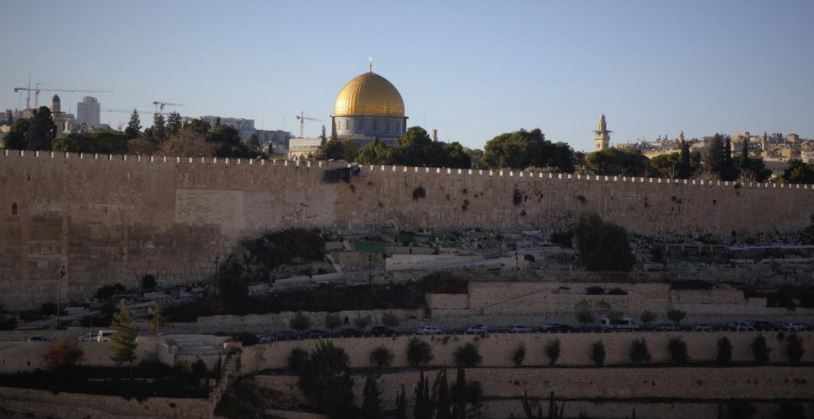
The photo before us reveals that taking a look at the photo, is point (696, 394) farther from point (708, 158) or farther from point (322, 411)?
point (708, 158)

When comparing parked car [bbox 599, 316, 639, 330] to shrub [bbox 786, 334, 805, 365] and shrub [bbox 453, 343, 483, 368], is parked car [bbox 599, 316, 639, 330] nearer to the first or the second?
shrub [bbox 786, 334, 805, 365]

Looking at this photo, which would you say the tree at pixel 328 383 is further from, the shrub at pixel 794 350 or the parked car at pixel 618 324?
the shrub at pixel 794 350

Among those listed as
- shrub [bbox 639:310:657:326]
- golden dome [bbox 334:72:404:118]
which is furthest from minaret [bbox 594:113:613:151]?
shrub [bbox 639:310:657:326]

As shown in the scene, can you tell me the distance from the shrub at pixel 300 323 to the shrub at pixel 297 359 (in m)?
2.71

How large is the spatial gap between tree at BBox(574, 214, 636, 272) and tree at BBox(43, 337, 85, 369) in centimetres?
1521

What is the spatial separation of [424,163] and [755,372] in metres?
20.0

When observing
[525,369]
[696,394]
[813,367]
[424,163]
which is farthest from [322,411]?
[424,163]

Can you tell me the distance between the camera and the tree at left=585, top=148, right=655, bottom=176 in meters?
57.4

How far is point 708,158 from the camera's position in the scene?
197ft

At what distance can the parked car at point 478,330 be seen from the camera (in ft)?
111

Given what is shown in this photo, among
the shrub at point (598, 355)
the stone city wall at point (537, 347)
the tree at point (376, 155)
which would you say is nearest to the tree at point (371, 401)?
the stone city wall at point (537, 347)

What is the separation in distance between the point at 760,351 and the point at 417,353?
7.93 meters

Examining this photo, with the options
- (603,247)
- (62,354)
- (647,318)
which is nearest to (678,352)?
(647,318)

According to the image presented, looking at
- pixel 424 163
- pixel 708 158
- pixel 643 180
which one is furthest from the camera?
pixel 708 158
